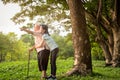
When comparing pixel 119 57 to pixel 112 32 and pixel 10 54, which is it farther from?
pixel 10 54

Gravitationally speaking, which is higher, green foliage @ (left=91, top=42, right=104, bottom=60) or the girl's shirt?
the girl's shirt

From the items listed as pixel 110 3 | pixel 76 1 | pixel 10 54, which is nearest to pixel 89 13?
pixel 110 3

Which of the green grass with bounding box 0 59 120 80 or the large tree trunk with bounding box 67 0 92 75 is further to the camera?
the large tree trunk with bounding box 67 0 92 75

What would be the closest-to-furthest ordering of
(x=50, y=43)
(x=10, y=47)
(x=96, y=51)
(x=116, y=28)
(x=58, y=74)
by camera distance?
1. (x=50, y=43)
2. (x=58, y=74)
3. (x=116, y=28)
4. (x=96, y=51)
5. (x=10, y=47)

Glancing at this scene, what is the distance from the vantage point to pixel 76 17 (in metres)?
14.7

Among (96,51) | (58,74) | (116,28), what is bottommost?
(96,51)

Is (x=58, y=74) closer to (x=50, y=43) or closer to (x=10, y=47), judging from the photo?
(x=50, y=43)

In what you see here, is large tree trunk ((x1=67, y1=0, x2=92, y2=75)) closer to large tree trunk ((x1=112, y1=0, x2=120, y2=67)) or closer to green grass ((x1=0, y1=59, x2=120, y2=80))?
green grass ((x1=0, y1=59, x2=120, y2=80))

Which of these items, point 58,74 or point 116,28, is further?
point 116,28

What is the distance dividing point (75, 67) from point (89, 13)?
11.9 meters

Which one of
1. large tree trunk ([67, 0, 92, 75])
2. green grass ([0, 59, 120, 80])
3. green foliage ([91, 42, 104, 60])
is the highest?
large tree trunk ([67, 0, 92, 75])

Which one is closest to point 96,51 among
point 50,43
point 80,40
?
point 80,40

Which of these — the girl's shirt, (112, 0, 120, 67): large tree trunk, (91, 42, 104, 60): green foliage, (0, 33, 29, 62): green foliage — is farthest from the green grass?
(0, 33, 29, 62): green foliage

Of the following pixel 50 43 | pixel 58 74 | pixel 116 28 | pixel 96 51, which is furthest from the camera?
pixel 96 51
